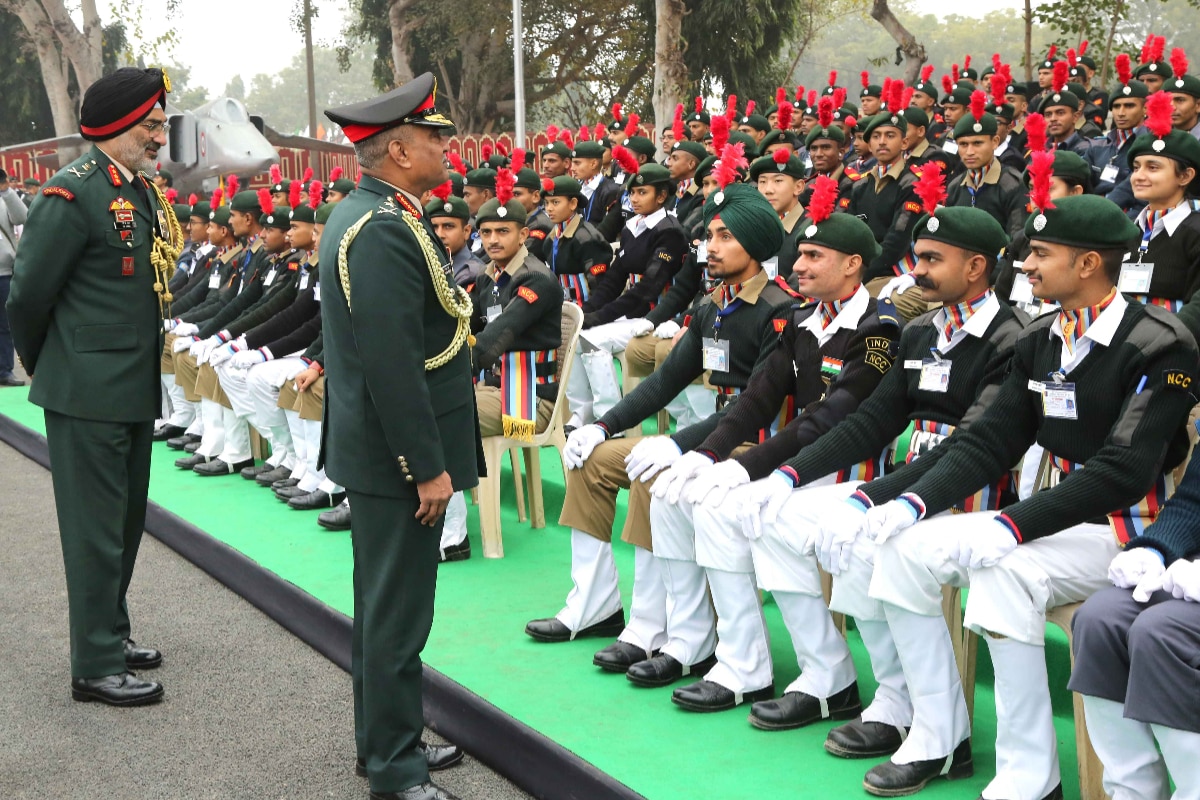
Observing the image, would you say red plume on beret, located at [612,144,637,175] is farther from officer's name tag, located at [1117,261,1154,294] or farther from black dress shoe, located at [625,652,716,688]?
black dress shoe, located at [625,652,716,688]

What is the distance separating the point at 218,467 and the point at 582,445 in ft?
12.6

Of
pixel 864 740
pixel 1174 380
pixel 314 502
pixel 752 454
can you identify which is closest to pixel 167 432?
pixel 314 502

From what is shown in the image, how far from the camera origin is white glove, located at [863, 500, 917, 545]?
321cm

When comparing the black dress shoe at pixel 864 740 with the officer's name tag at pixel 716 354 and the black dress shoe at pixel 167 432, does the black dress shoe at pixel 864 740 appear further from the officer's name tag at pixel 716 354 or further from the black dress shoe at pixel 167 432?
the black dress shoe at pixel 167 432

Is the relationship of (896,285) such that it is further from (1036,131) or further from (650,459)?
→ (650,459)

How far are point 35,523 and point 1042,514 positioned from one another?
5396 mm

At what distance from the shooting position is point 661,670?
3.95 m

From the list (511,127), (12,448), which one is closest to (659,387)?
(12,448)

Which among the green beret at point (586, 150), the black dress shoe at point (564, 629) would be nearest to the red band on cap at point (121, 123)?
the black dress shoe at point (564, 629)

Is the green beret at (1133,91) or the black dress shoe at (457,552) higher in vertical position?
the green beret at (1133,91)

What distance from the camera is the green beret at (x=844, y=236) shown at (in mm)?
4035

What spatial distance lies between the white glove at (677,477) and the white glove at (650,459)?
9 centimetres

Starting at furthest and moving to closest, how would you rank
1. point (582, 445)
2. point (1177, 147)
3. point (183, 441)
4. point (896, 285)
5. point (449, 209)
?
point (183, 441), point (449, 209), point (896, 285), point (1177, 147), point (582, 445)

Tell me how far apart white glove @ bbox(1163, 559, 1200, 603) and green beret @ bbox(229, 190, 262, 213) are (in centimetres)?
672
